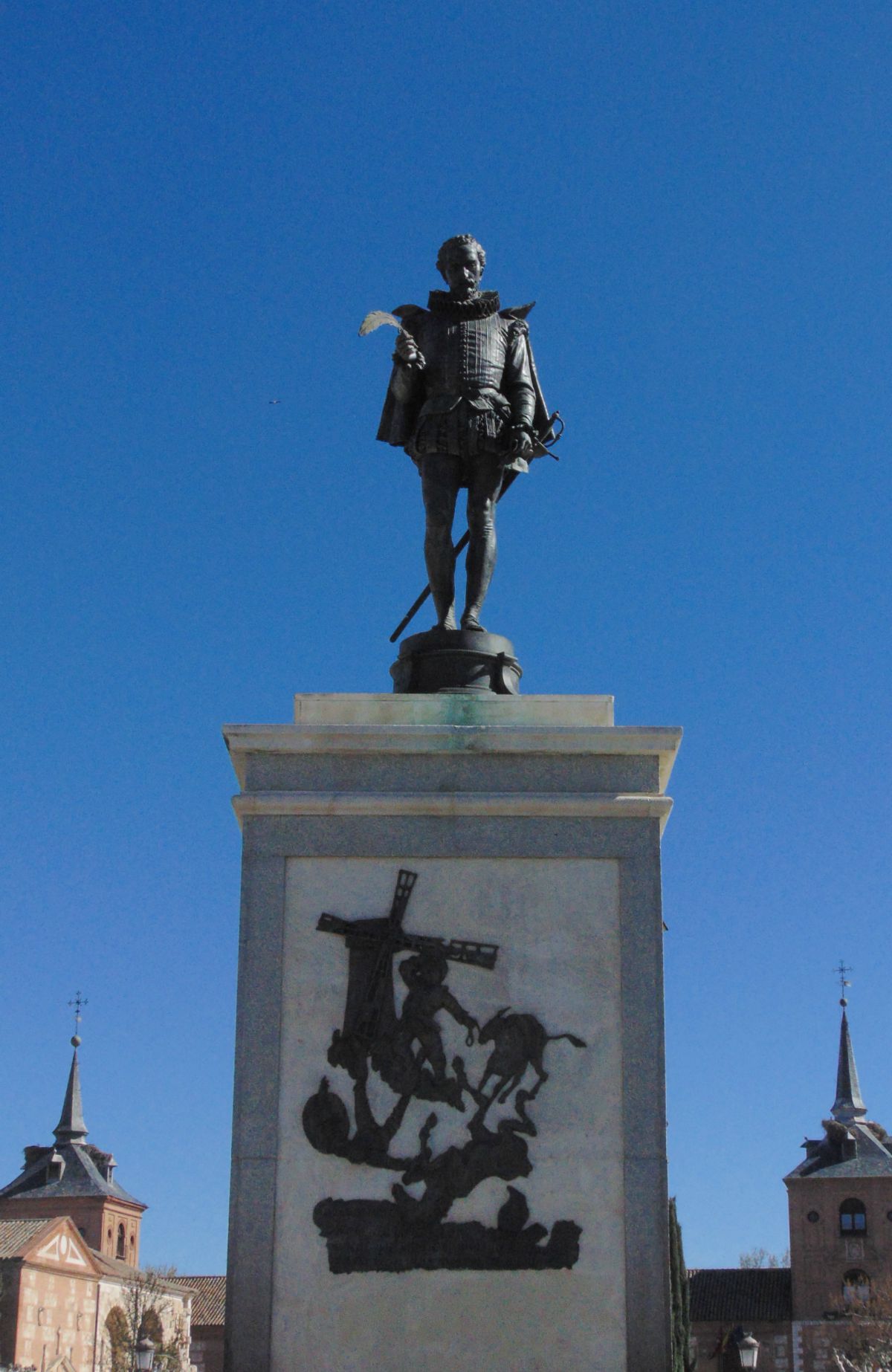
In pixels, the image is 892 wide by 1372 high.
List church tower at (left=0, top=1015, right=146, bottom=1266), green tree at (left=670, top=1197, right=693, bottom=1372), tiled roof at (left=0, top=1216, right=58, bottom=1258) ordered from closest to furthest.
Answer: green tree at (left=670, top=1197, right=693, bottom=1372) < tiled roof at (left=0, top=1216, right=58, bottom=1258) < church tower at (left=0, top=1015, right=146, bottom=1266)

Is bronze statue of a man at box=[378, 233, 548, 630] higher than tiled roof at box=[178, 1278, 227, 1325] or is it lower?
higher

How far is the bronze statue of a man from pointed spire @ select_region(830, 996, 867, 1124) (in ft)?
309

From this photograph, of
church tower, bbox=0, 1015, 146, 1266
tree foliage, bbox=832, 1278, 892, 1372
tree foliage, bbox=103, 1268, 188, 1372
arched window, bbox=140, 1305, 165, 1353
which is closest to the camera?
tree foliage, bbox=832, 1278, 892, 1372

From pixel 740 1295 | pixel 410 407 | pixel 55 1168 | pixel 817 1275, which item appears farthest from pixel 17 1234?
pixel 410 407

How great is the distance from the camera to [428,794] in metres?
7.97

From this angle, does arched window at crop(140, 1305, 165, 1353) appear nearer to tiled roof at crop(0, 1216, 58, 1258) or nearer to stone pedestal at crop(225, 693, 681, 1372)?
tiled roof at crop(0, 1216, 58, 1258)

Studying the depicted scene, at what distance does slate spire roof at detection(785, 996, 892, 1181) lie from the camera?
93.1 metres

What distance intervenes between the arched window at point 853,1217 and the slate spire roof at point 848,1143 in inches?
53.6

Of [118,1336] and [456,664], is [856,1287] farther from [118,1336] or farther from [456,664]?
[456,664]

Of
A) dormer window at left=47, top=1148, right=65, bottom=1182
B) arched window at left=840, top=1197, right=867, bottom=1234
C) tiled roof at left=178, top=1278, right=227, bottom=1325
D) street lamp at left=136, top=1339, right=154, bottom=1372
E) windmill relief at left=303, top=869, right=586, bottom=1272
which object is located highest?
dormer window at left=47, top=1148, right=65, bottom=1182

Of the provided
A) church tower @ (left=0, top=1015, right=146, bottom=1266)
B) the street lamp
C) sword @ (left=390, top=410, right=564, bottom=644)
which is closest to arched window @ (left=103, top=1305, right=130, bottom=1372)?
church tower @ (left=0, top=1015, right=146, bottom=1266)

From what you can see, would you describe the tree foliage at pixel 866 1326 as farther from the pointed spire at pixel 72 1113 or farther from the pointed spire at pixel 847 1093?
the pointed spire at pixel 72 1113

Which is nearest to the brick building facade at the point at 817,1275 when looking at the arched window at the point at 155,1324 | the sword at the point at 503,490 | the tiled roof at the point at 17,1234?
the arched window at the point at 155,1324

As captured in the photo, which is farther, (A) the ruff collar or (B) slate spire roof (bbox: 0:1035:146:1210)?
(B) slate spire roof (bbox: 0:1035:146:1210)
